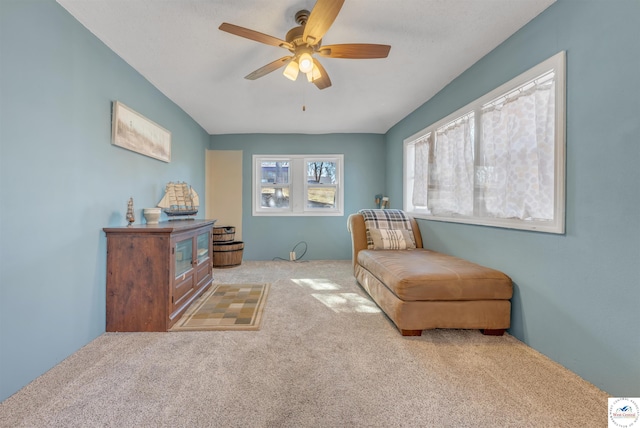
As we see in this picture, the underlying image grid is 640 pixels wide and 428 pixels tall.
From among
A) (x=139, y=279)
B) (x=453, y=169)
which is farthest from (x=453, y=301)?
(x=139, y=279)

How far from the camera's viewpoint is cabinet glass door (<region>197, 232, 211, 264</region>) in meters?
2.77

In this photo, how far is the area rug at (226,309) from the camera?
6.80ft

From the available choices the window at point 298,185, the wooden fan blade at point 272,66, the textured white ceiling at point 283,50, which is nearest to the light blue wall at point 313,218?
the window at point 298,185

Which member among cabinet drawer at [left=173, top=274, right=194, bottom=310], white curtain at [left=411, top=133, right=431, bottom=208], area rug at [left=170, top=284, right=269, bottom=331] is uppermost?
white curtain at [left=411, top=133, right=431, bottom=208]

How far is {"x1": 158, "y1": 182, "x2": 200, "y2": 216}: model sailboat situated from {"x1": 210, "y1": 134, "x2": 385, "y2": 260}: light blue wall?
1.43m

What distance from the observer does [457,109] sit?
262 centimetres

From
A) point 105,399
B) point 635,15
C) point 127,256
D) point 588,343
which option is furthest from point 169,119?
point 588,343

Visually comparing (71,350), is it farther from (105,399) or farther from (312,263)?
(312,263)

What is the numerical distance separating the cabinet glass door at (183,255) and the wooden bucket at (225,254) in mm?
1471

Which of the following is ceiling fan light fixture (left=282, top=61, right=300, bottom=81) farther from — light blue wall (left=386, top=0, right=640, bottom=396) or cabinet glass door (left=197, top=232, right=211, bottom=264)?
cabinet glass door (left=197, top=232, right=211, bottom=264)

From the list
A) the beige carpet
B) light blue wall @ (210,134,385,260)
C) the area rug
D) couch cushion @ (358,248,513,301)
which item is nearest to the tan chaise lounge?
couch cushion @ (358,248,513,301)

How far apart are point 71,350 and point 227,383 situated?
3.92 feet

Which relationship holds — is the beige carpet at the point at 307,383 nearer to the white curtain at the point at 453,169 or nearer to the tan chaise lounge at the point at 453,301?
the tan chaise lounge at the point at 453,301

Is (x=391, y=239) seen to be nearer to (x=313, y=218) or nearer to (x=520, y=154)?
(x=520, y=154)
